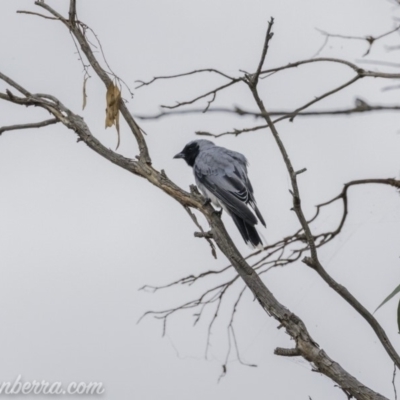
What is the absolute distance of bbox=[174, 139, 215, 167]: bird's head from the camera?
7.31 metres

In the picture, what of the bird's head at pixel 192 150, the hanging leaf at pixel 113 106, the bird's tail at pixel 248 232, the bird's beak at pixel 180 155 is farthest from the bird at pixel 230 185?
the hanging leaf at pixel 113 106

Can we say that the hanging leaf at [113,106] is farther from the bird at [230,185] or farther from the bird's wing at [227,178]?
the bird's wing at [227,178]

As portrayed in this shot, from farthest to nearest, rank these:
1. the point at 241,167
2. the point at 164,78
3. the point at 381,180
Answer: the point at 241,167
the point at 164,78
the point at 381,180

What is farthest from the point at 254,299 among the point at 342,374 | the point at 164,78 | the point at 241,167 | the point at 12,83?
the point at 241,167

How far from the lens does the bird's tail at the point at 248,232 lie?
237 inches

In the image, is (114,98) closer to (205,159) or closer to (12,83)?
(12,83)

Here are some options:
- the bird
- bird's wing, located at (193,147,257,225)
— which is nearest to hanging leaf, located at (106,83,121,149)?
the bird

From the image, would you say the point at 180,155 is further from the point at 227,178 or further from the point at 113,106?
the point at 113,106

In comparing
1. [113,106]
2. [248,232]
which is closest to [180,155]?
[248,232]

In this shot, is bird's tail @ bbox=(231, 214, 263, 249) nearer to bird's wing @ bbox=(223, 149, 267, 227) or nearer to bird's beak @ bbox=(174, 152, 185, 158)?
bird's wing @ bbox=(223, 149, 267, 227)

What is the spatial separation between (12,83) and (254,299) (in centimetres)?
174

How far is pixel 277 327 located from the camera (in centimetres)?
351

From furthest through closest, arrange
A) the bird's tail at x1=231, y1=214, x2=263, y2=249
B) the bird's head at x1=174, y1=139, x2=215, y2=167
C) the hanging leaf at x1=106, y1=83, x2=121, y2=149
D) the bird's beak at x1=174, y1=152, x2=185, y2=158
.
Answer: the bird's beak at x1=174, y1=152, x2=185, y2=158, the bird's head at x1=174, y1=139, x2=215, y2=167, the bird's tail at x1=231, y1=214, x2=263, y2=249, the hanging leaf at x1=106, y1=83, x2=121, y2=149

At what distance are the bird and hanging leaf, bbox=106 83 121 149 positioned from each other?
6.14 ft
